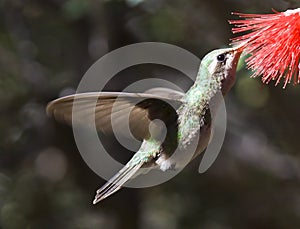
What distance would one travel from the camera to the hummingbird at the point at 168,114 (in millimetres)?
1689

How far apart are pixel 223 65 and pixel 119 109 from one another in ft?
0.96

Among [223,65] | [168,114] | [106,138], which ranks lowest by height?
[106,138]

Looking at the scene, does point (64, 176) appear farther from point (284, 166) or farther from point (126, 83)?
point (284, 166)

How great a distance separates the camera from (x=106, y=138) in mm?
2959

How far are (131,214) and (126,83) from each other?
60 centimetres

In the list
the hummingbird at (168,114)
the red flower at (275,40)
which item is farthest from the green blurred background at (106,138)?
the red flower at (275,40)

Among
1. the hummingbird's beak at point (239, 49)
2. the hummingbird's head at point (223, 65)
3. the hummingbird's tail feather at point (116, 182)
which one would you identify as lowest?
the hummingbird's tail feather at point (116, 182)

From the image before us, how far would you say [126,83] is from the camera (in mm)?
3029

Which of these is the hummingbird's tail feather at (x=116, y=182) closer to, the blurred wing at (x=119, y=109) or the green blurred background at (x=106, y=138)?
the blurred wing at (x=119, y=109)

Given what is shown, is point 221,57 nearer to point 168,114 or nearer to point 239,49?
point 239,49

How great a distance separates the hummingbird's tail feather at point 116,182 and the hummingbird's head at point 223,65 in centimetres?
32

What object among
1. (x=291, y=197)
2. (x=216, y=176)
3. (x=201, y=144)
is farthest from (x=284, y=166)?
(x=201, y=144)

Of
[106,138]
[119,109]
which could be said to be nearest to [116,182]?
[119,109]

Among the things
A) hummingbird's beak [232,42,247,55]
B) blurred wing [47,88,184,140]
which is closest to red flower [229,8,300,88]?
hummingbird's beak [232,42,247,55]
